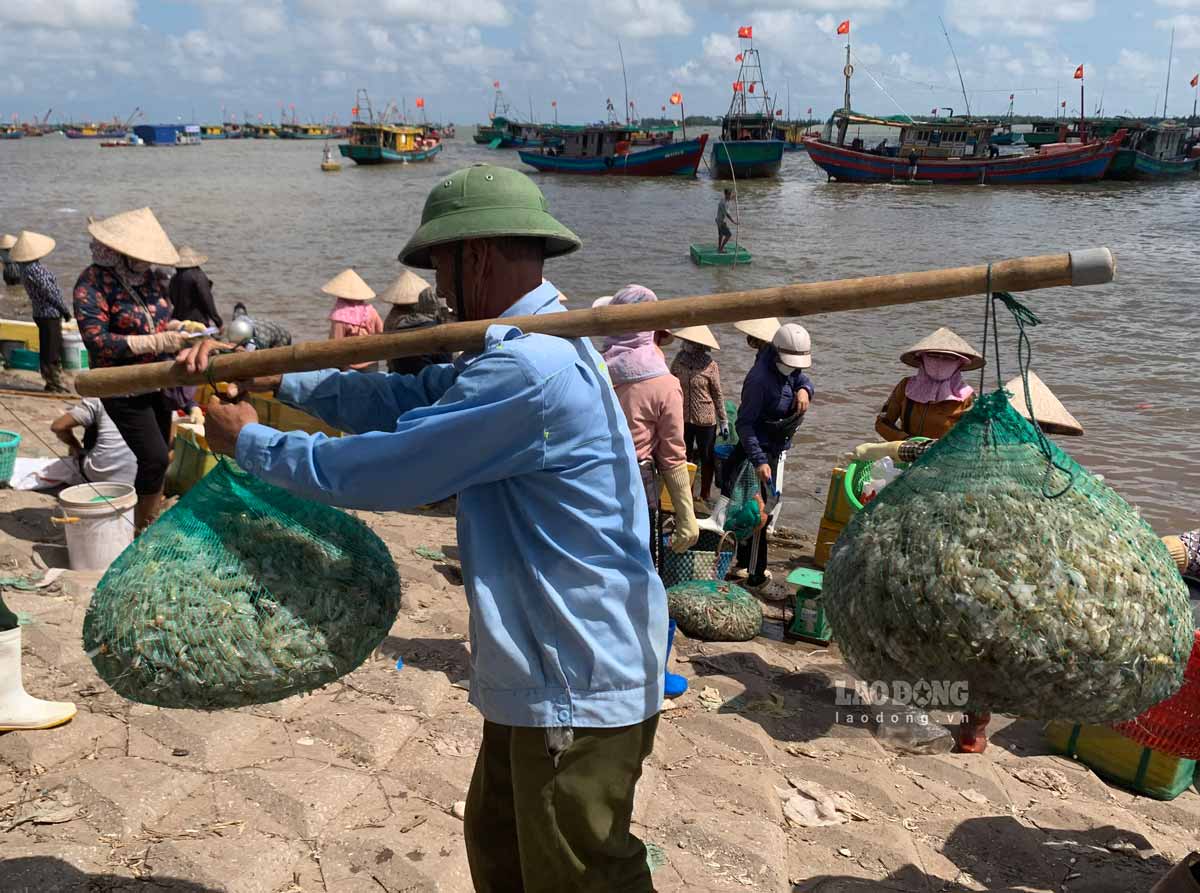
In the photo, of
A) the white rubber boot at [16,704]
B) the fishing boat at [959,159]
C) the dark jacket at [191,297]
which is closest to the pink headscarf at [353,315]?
the dark jacket at [191,297]

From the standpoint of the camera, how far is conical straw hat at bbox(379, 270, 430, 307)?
7.60 meters

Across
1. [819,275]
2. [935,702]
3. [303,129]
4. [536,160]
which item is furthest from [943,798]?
[303,129]

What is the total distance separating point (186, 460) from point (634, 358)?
3.07 m

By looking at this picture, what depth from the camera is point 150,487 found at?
5410 mm

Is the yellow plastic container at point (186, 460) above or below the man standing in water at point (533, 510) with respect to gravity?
below

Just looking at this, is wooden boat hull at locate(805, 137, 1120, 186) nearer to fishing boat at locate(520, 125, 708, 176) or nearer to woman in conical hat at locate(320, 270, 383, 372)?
fishing boat at locate(520, 125, 708, 176)

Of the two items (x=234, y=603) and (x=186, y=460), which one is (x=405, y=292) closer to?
(x=186, y=460)

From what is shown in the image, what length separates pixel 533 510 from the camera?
1926 millimetres

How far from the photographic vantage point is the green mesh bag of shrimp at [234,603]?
1990 millimetres

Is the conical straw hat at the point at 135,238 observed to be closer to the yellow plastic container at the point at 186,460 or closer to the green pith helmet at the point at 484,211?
the yellow plastic container at the point at 186,460

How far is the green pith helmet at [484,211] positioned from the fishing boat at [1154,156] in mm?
48031

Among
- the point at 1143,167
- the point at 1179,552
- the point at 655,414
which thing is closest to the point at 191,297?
the point at 655,414

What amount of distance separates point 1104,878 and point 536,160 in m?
49.2

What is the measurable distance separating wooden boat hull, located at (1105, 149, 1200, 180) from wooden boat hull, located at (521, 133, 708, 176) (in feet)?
62.5
